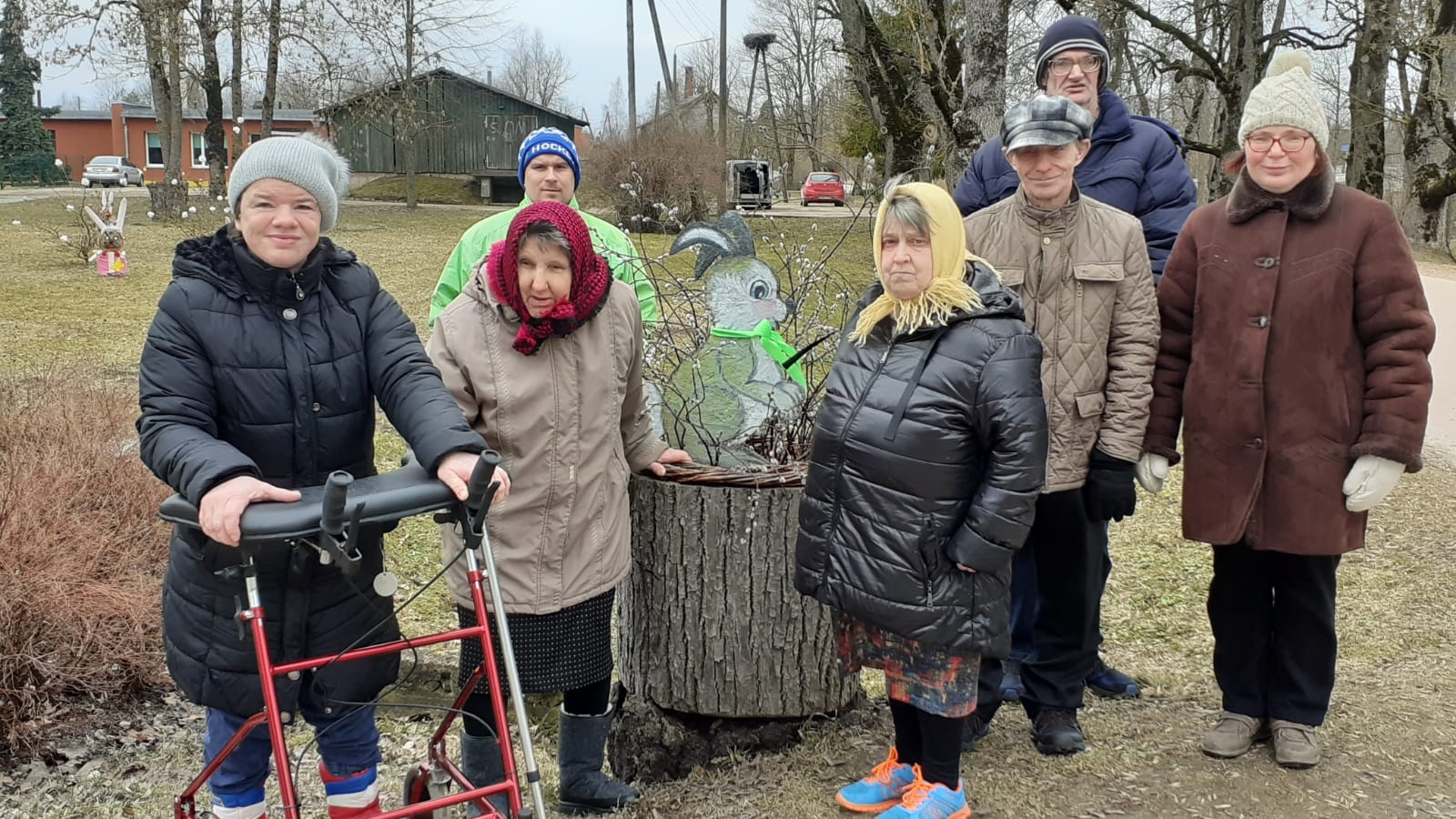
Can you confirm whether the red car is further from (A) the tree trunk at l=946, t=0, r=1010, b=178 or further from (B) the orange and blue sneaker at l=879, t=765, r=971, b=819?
(B) the orange and blue sneaker at l=879, t=765, r=971, b=819

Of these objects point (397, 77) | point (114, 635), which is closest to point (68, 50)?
point (397, 77)

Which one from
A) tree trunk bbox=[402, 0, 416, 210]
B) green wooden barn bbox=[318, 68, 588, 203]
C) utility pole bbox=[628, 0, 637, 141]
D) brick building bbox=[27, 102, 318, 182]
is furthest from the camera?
brick building bbox=[27, 102, 318, 182]

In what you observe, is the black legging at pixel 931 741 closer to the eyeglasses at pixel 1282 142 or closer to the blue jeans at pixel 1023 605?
the blue jeans at pixel 1023 605

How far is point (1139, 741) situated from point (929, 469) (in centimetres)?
142

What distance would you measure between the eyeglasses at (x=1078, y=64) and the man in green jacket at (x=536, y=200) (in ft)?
4.82

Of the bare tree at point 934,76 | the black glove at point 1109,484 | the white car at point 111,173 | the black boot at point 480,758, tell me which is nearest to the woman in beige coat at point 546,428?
the black boot at point 480,758

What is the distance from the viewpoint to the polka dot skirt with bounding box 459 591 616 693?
2932 mm

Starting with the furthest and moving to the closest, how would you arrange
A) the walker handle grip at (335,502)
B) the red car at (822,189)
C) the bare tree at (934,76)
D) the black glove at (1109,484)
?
1. the red car at (822,189)
2. the bare tree at (934,76)
3. the black glove at (1109,484)
4. the walker handle grip at (335,502)

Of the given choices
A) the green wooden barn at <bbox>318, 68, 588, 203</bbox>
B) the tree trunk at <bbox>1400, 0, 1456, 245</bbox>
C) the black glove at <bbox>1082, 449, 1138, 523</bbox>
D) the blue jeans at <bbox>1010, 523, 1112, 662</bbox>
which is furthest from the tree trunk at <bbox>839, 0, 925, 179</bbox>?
the green wooden barn at <bbox>318, 68, 588, 203</bbox>

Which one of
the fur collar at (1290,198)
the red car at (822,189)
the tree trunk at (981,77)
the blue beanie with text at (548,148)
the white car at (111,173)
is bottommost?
the fur collar at (1290,198)

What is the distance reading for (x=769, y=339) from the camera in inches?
A: 143

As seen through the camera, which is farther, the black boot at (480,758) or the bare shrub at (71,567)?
the bare shrub at (71,567)

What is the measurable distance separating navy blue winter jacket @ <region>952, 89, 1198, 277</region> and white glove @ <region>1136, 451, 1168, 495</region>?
26.0 inches

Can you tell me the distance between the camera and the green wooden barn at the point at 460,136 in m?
36.0
